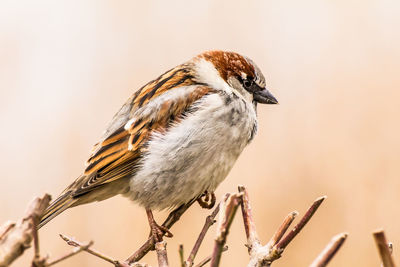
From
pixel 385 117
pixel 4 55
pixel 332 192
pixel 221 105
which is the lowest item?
pixel 332 192

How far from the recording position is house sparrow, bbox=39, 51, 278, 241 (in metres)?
2.21

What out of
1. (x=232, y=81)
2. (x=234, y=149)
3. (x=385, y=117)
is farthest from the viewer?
(x=385, y=117)

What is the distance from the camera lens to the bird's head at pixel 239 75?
2.46m

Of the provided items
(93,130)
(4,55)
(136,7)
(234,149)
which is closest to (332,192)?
(234,149)

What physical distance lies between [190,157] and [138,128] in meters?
0.23

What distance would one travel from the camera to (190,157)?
221 cm

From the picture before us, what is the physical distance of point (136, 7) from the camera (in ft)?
10.0

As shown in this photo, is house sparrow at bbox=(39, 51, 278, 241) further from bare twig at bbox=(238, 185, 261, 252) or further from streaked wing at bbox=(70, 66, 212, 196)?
bare twig at bbox=(238, 185, 261, 252)

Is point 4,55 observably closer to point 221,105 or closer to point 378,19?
point 221,105

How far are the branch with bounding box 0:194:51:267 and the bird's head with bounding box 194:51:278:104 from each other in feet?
5.76

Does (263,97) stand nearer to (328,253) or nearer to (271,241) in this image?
(271,241)

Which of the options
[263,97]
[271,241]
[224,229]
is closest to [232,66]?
[263,97]

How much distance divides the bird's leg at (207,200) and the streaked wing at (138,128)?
0.29 meters

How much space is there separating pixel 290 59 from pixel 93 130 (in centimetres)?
99
